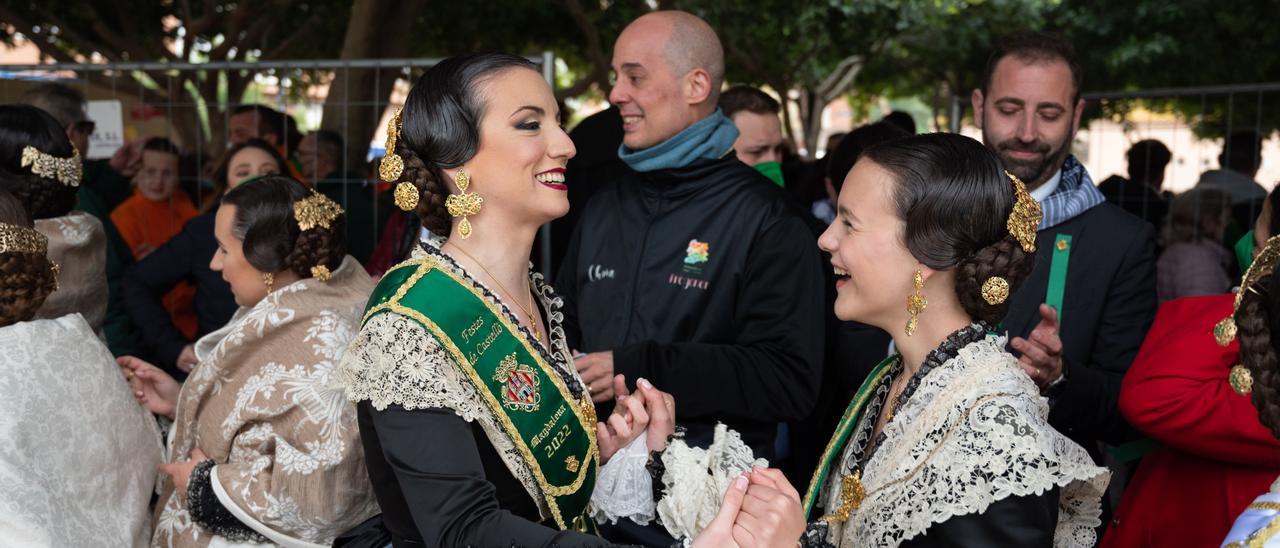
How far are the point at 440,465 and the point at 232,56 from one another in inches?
534

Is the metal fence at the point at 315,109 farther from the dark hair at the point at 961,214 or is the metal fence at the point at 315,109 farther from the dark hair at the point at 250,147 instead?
the dark hair at the point at 961,214

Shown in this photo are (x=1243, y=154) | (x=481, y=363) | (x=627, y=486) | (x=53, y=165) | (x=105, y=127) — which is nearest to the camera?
(x=481, y=363)

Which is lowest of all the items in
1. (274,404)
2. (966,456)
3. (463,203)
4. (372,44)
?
(274,404)

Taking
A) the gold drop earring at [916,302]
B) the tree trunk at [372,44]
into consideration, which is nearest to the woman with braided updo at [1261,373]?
the gold drop earring at [916,302]

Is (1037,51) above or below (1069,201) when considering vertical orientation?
above

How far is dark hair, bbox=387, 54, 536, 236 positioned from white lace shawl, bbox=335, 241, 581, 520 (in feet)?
1.14

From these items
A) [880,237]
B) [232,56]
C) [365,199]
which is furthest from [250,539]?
[232,56]

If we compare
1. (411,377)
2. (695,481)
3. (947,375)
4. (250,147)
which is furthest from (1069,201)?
(250,147)

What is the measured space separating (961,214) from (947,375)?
1.09ft

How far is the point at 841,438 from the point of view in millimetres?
2713

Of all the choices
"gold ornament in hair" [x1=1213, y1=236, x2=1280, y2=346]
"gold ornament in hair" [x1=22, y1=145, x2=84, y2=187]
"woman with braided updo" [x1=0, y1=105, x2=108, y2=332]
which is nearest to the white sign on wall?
"woman with braided updo" [x1=0, y1=105, x2=108, y2=332]

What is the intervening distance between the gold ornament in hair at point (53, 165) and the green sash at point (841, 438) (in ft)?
9.11

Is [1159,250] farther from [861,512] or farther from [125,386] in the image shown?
[125,386]

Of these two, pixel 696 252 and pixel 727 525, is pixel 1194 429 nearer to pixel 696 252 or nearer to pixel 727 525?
pixel 727 525
